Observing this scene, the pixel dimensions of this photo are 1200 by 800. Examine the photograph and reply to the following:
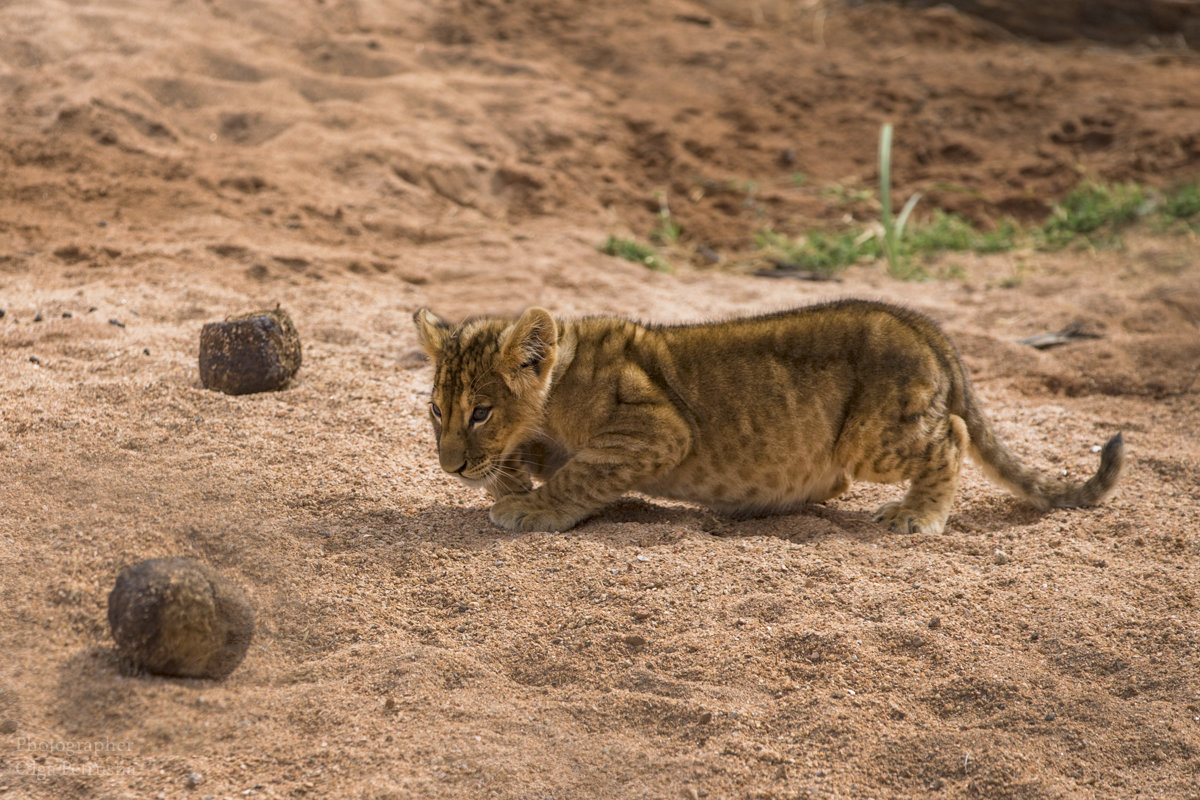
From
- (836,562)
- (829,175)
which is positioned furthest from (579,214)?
(836,562)

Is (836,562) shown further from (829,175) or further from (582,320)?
(829,175)

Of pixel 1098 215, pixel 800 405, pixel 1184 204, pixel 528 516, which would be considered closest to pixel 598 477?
pixel 528 516

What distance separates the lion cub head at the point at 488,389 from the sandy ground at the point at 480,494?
36 centimetres

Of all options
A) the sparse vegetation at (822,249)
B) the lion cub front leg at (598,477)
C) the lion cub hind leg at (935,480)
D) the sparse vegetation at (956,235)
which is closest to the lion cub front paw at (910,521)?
the lion cub hind leg at (935,480)

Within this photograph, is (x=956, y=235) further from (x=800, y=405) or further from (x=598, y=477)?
(x=598, y=477)

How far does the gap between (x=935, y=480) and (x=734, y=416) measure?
1.01 meters

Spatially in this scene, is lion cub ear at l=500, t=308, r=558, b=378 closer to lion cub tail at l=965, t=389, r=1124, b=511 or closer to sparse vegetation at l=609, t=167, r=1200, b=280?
lion cub tail at l=965, t=389, r=1124, b=511

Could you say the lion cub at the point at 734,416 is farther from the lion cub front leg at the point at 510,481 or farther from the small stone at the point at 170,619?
the small stone at the point at 170,619

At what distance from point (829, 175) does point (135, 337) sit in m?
7.47

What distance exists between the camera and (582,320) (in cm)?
571

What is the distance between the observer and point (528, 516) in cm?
510

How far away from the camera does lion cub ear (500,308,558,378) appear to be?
5.03 meters

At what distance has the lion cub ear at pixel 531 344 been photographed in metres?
5.03

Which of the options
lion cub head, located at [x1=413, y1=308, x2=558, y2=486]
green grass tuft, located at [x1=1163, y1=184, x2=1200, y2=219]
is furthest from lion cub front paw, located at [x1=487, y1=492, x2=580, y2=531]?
green grass tuft, located at [x1=1163, y1=184, x2=1200, y2=219]
